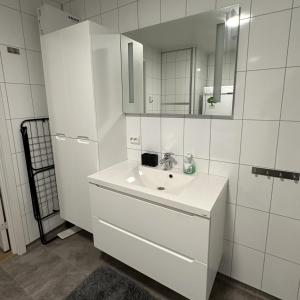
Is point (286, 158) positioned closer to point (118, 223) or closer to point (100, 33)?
point (118, 223)

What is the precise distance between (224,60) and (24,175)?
1.81m

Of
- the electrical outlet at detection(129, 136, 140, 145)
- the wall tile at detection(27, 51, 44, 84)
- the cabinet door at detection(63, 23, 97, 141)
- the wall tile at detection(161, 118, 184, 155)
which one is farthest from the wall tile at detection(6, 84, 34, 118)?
the wall tile at detection(161, 118, 184, 155)

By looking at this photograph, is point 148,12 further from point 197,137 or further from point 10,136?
point 10,136

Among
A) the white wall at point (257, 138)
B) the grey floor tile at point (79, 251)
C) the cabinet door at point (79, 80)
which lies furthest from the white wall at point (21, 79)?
the white wall at point (257, 138)

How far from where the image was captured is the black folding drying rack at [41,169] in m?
1.79

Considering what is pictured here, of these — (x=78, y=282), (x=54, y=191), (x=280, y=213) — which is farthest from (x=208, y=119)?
(x=54, y=191)

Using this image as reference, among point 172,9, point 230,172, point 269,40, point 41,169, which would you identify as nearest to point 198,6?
point 172,9

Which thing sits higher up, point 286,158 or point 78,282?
point 286,158

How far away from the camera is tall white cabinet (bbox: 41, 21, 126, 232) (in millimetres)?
1448

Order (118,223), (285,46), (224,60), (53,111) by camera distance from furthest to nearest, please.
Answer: (53,111)
(118,223)
(224,60)
(285,46)

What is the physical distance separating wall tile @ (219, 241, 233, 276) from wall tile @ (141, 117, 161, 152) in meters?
0.85

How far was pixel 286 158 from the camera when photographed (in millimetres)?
1186

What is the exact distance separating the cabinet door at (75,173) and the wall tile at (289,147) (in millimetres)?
1201

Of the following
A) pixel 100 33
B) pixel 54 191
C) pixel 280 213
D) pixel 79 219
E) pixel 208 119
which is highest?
pixel 100 33
